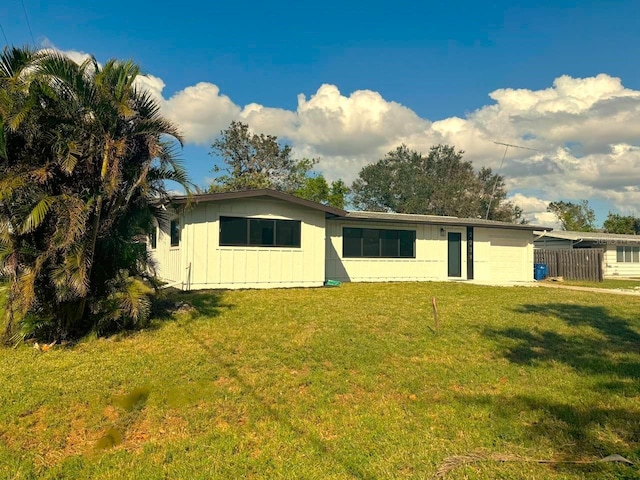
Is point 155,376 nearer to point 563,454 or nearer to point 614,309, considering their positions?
point 563,454

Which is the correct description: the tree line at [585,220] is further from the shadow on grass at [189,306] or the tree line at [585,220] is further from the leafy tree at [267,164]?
the shadow on grass at [189,306]

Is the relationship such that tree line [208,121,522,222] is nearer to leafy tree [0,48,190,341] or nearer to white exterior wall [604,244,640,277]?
white exterior wall [604,244,640,277]

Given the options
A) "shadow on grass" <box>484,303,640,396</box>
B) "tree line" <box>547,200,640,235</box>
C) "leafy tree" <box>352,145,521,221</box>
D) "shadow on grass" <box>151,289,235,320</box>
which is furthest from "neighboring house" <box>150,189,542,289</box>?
"tree line" <box>547,200,640,235</box>

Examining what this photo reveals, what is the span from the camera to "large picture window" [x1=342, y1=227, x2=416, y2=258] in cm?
1573

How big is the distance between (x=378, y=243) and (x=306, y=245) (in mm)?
3396

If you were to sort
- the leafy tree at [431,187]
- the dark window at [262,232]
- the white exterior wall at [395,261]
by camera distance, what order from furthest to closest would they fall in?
1. the leafy tree at [431,187]
2. the white exterior wall at [395,261]
3. the dark window at [262,232]

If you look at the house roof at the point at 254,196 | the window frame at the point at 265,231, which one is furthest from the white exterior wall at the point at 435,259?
the window frame at the point at 265,231

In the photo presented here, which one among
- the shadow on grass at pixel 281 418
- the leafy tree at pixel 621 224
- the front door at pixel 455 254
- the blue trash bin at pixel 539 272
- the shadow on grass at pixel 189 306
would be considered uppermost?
the leafy tree at pixel 621 224

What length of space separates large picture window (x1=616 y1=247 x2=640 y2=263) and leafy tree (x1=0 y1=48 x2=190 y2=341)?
977 inches

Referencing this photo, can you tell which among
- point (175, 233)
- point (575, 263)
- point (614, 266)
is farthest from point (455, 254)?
point (614, 266)

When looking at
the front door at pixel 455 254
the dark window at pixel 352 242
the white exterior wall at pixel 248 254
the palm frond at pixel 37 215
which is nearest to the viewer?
the palm frond at pixel 37 215

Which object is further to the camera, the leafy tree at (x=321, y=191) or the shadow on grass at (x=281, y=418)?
the leafy tree at (x=321, y=191)

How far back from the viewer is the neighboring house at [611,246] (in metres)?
23.5

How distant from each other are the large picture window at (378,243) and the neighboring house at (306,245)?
0.11ft
